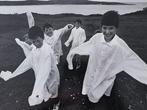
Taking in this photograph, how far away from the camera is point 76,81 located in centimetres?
293

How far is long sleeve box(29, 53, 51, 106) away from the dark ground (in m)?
0.41

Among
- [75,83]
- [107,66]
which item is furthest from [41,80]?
[75,83]

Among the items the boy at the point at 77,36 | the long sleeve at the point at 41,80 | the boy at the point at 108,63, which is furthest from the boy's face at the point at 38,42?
the boy at the point at 77,36

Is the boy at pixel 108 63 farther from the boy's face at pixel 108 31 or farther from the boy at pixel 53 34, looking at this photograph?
the boy at pixel 53 34

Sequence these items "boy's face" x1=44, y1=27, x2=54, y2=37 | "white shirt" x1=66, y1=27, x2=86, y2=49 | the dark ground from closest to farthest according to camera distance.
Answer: the dark ground → "boy's face" x1=44, y1=27, x2=54, y2=37 → "white shirt" x1=66, y1=27, x2=86, y2=49

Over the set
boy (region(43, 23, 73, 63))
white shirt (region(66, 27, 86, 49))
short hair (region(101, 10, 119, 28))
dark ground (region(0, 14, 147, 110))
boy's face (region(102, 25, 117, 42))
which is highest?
short hair (region(101, 10, 119, 28))

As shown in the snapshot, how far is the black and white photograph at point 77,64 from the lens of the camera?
205 cm

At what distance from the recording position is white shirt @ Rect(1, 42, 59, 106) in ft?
5.89

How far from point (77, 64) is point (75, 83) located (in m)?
0.57

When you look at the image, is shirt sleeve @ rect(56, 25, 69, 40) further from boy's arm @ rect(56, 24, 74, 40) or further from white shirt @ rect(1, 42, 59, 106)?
white shirt @ rect(1, 42, 59, 106)

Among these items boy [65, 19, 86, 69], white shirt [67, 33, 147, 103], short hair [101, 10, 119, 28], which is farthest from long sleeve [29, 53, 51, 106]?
boy [65, 19, 86, 69]

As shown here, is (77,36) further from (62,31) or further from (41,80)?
(41,80)

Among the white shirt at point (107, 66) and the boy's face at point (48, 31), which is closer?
the white shirt at point (107, 66)

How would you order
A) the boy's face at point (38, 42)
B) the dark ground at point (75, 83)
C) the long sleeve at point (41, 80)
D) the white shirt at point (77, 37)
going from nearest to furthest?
the long sleeve at point (41, 80) < the boy's face at point (38, 42) < the dark ground at point (75, 83) < the white shirt at point (77, 37)
